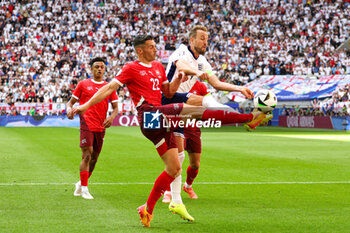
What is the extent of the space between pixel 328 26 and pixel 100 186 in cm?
5010

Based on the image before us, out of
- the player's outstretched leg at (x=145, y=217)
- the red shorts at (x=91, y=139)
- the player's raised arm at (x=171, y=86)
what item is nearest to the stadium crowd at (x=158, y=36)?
the red shorts at (x=91, y=139)

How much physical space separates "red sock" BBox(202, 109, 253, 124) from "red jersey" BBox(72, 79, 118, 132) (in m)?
2.75

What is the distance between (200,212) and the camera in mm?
7957

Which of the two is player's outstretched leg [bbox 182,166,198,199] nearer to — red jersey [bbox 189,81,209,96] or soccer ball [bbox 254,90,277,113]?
red jersey [bbox 189,81,209,96]

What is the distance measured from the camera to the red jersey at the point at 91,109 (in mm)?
9609

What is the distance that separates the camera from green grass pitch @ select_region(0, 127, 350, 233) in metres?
6.96

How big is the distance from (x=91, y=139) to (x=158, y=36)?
45448 millimetres

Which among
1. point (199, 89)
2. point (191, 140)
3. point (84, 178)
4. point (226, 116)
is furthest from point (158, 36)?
point (226, 116)

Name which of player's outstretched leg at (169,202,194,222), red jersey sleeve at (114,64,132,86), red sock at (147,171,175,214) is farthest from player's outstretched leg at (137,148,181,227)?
red jersey sleeve at (114,64,132,86)

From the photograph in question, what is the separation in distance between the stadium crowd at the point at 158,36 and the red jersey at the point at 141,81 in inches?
1569

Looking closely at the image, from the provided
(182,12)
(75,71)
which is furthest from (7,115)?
(182,12)

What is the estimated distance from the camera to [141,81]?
6957mm

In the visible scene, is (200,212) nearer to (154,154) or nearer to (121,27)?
(154,154)

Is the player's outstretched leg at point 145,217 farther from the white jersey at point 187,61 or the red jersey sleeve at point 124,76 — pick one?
the white jersey at point 187,61
